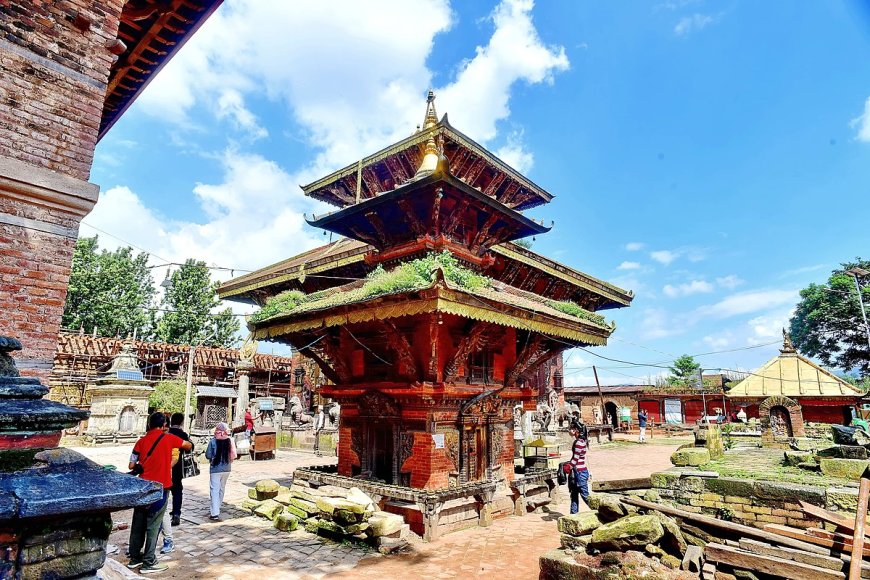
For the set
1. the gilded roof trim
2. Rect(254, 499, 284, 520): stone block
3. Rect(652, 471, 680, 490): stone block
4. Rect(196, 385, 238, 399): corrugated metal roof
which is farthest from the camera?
Rect(196, 385, 238, 399): corrugated metal roof

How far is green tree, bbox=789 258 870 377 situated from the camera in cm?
4250

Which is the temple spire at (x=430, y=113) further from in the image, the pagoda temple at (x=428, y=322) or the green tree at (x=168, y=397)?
the green tree at (x=168, y=397)

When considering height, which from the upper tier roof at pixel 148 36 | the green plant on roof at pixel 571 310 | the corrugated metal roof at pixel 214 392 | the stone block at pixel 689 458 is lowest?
the stone block at pixel 689 458

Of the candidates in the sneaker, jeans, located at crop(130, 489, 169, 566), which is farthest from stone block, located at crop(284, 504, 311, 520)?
jeans, located at crop(130, 489, 169, 566)

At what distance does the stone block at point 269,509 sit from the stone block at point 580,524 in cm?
588

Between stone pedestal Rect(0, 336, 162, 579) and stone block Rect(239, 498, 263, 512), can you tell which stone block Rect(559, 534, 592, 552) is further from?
stone block Rect(239, 498, 263, 512)

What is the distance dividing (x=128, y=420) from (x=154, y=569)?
837 inches

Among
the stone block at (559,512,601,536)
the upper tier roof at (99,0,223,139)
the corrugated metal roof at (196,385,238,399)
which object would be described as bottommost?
the stone block at (559,512,601,536)

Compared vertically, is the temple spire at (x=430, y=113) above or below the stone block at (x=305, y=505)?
above

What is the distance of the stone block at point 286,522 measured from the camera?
28.6ft

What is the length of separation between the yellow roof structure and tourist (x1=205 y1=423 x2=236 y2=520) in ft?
110

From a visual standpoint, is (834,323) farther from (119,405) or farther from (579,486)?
(119,405)

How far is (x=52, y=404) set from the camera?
2191 millimetres

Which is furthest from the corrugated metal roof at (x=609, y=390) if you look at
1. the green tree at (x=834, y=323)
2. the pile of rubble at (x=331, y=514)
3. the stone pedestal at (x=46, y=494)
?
the stone pedestal at (x=46, y=494)
